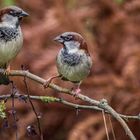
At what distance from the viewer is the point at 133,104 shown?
4.02 meters

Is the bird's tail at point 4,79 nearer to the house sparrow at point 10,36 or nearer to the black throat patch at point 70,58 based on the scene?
the house sparrow at point 10,36

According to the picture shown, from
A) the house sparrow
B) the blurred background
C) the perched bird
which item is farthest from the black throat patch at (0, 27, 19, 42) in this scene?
the blurred background

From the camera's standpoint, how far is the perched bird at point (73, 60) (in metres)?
2.36

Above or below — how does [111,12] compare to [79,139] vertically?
above

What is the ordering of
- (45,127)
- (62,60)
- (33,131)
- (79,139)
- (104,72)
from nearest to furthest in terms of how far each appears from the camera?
Result: (33,131), (62,60), (79,139), (104,72), (45,127)

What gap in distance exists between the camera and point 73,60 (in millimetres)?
2430

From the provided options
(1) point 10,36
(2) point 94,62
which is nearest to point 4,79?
(1) point 10,36

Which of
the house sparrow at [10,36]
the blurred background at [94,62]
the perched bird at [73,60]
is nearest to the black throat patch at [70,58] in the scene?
the perched bird at [73,60]

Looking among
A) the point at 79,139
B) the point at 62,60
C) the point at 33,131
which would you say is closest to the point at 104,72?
the point at 79,139

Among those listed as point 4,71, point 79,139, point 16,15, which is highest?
point 79,139

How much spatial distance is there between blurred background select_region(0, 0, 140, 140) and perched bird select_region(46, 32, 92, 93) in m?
1.46

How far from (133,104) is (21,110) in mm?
715

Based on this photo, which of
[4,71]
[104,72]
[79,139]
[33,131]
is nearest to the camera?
[33,131]

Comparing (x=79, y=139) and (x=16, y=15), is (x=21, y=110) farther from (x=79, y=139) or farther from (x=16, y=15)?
(x=16, y=15)
